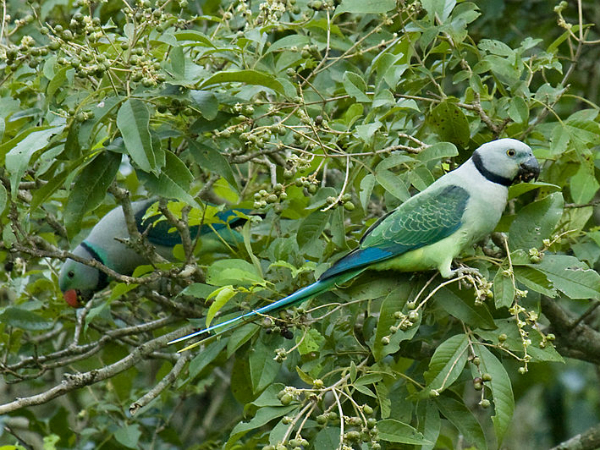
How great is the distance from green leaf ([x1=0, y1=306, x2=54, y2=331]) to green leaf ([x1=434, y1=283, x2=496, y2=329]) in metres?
1.85

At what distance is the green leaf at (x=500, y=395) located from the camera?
2156mm

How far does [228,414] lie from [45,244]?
2.50 meters

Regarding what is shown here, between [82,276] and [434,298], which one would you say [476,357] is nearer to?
[434,298]

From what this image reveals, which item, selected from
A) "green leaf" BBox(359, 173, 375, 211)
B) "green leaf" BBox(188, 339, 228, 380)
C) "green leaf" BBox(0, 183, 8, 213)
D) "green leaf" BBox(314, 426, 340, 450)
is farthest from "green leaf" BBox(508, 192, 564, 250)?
"green leaf" BBox(0, 183, 8, 213)

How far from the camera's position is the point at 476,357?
225cm

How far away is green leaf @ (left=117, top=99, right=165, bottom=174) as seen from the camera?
92.9 inches

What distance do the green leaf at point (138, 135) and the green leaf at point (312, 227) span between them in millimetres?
529

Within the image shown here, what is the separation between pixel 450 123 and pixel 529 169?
312 mm

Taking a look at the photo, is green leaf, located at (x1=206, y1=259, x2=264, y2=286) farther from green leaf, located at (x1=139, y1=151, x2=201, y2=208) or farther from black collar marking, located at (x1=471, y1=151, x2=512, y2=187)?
black collar marking, located at (x1=471, y1=151, x2=512, y2=187)

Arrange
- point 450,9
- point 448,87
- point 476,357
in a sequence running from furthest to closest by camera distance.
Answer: point 448,87 < point 450,9 < point 476,357

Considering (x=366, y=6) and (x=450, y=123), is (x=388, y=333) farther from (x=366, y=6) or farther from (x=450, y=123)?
(x=366, y=6)

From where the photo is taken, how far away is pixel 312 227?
2.62 meters

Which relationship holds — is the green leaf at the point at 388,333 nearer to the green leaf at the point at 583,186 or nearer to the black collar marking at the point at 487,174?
the black collar marking at the point at 487,174

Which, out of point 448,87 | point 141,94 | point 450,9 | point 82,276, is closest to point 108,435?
point 82,276
